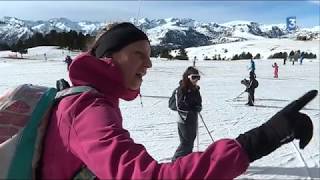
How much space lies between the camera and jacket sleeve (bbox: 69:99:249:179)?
1255 millimetres

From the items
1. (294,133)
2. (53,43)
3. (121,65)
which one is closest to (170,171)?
(294,133)

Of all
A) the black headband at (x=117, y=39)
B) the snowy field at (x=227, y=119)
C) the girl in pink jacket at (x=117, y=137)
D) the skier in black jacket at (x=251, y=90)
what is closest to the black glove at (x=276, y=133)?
the girl in pink jacket at (x=117, y=137)

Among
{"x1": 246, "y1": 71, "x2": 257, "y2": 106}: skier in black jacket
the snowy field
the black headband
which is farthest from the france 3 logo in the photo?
the black headband

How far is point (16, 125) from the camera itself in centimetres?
160

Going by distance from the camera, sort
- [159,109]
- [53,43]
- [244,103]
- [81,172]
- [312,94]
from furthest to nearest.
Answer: [53,43], [244,103], [159,109], [81,172], [312,94]

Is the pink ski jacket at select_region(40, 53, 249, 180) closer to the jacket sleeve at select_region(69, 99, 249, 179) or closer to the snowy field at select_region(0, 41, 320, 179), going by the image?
the jacket sleeve at select_region(69, 99, 249, 179)

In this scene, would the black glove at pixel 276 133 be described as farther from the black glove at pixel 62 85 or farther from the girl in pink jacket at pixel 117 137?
the black glove at pixel 62 85

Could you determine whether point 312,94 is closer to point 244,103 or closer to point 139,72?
point 139,72

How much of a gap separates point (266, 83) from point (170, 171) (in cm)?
2264

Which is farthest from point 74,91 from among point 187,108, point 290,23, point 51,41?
point 51,41

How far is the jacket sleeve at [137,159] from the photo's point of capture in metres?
1.26

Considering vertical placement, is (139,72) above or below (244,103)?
above

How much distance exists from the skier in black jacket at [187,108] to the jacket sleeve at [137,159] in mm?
5547

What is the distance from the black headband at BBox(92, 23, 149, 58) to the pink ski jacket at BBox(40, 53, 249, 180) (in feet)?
0.34
